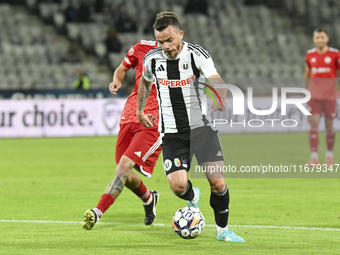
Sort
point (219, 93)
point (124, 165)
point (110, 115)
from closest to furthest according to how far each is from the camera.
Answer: point (219, 93), point (124, 165), point (110, 115)

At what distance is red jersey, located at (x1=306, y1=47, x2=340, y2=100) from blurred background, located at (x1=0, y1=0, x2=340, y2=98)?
31.1 ft

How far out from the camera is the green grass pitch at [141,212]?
5.31m

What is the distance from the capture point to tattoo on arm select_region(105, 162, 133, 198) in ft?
20.1

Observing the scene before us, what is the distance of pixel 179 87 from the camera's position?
18.5 ft

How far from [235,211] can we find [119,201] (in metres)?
1.76

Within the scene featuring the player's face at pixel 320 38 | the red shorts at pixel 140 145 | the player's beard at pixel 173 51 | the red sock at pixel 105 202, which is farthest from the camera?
the player's face at pixel 320 38

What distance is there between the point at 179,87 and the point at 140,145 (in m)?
1.06

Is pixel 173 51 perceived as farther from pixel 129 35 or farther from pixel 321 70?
pixel 129 35

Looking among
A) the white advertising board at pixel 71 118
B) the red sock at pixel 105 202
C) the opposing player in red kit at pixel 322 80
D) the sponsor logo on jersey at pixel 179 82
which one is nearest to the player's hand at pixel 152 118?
the sponsor logo on jersey at pixel 179 82

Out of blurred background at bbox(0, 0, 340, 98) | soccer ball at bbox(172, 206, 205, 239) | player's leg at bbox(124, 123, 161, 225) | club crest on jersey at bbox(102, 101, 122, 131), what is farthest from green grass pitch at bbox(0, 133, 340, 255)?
blurred background at bbox(0, 0, 340, 98)

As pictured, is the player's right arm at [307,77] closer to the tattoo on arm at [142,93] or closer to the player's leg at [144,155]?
the player's leg at [144,155]

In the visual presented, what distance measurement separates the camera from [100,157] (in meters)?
13.7

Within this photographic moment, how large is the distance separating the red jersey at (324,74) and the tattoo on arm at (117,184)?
18.6 ft

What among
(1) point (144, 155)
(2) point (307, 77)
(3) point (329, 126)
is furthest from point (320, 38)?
(1) point (144, 155)
